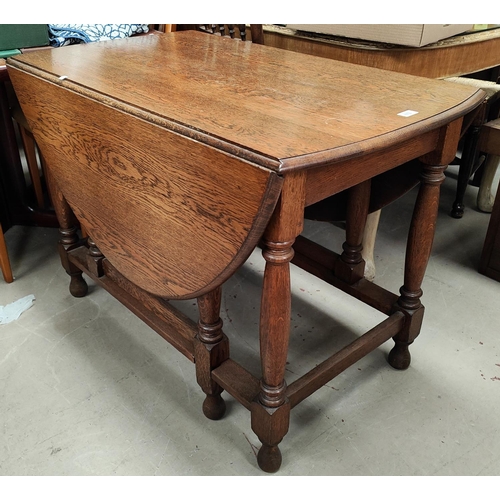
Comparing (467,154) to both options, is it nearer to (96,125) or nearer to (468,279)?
(468,279)

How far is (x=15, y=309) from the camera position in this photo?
1.81m

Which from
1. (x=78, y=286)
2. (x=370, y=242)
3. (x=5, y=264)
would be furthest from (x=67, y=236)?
(x=370, y=242)

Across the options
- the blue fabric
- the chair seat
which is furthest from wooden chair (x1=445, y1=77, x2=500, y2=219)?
the blue fabric

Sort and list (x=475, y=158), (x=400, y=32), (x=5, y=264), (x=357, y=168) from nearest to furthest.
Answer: (x=357, y=168), (x=400, y=32), (x=5, y=264), (x=475, y=158)

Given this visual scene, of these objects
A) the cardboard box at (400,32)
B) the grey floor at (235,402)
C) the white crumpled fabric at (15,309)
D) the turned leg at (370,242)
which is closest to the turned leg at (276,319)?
the grey floor at (235,402)

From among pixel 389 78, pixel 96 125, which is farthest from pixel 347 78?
pixel 96 125

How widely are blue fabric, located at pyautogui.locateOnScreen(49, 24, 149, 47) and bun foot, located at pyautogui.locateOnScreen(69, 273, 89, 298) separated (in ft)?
2.74

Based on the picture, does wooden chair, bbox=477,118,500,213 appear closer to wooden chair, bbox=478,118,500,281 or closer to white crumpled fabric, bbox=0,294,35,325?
wooden chair, bbox=478,118,500,281

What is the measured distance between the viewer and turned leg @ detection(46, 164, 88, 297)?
1.70 meters

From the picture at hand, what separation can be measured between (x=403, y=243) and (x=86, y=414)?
1.39m

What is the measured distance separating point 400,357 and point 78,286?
106 centimetres

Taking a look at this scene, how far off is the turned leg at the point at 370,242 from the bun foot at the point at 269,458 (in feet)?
2.71

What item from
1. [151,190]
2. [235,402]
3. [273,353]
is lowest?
[235,402]

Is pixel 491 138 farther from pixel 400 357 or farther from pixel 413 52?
pixel 400 357
